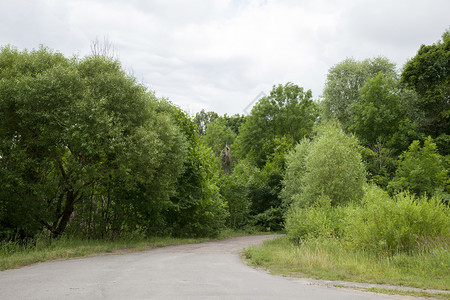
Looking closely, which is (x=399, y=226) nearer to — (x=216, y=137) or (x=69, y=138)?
(x=69, y=138)

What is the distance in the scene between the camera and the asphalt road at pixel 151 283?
6.89 m

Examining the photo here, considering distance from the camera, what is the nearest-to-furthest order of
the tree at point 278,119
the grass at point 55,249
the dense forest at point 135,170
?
the grass at point 55,249 → the dense forest at point 135,170 → the tree at point 278,119

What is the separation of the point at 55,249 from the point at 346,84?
120 ft

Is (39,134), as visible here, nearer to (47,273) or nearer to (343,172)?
(47,273)

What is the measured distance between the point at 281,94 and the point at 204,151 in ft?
86.3

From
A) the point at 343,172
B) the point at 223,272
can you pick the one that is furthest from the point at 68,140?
the point at 343,172

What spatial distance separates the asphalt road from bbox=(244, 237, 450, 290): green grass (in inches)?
54.1

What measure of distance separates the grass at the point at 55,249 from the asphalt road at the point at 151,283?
726 millimetres

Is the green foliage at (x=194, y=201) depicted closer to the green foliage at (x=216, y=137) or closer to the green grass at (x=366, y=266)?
the green grass at (x=366, y=266)

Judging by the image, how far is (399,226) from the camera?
1227 cm

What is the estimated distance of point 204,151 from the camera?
2525cm

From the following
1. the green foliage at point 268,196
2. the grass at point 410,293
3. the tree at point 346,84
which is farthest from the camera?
the tree at point 346,84

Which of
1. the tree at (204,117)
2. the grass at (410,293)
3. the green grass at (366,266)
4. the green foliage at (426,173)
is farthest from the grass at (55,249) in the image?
the tree at (204,117)

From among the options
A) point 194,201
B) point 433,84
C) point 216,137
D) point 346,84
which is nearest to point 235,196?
point 194,201
